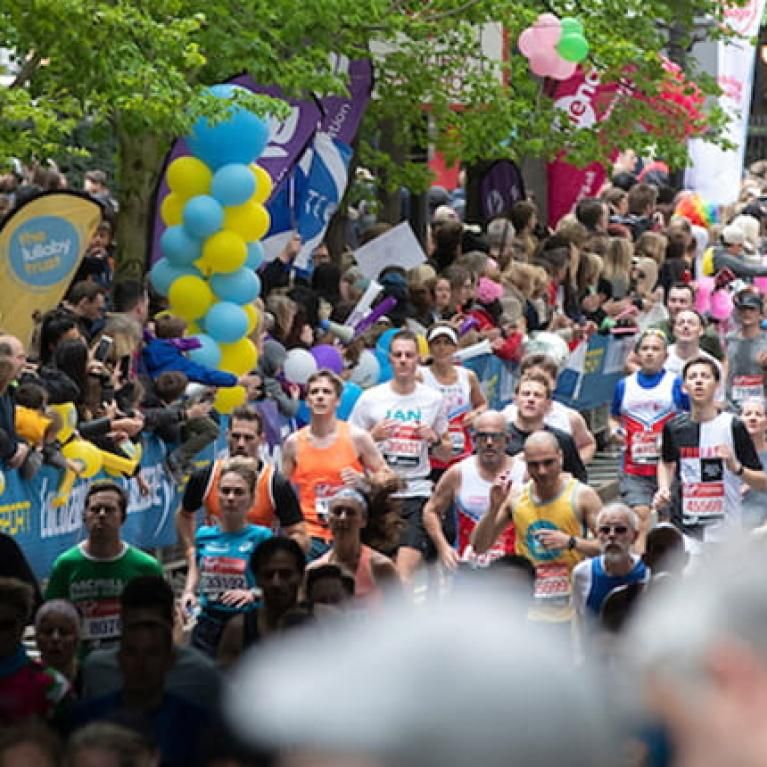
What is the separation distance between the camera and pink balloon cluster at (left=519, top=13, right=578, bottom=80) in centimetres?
1900

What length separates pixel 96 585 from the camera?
29.7 feet

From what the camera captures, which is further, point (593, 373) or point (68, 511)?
point (593, 373)

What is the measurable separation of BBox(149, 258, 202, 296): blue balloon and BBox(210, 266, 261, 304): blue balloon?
0.22 meters

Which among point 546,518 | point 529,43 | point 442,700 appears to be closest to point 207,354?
point 546,518

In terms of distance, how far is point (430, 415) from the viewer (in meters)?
13.6

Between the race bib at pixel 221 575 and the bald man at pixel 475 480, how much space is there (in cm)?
215

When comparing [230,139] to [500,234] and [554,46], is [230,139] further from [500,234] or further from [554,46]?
[500,234]

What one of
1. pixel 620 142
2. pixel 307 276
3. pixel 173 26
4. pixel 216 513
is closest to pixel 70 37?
pixel 173 26

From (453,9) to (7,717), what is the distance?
1336cm

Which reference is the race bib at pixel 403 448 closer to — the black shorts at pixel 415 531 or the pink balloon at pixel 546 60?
the black shorts at pixel 415 531

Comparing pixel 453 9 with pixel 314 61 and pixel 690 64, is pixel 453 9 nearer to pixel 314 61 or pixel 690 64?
pixel 314 61

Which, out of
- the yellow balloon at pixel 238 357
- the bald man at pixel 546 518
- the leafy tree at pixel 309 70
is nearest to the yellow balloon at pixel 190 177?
the leafy tree at pixel 309 70

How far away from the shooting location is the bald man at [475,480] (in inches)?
468

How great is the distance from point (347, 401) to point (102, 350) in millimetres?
2238
